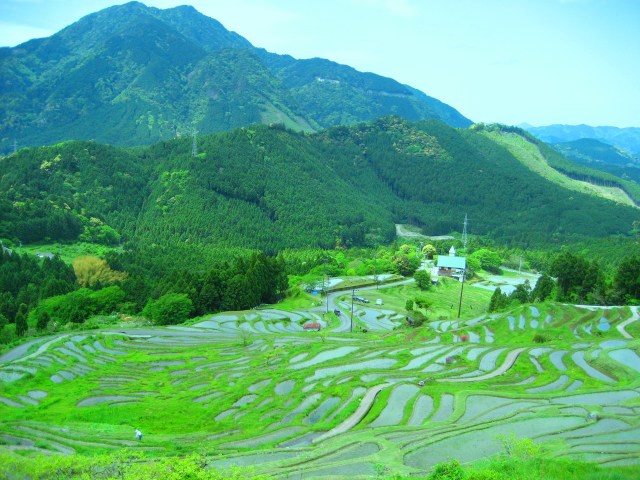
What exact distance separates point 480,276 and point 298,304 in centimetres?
7148

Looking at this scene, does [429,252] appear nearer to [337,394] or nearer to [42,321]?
[42,321]

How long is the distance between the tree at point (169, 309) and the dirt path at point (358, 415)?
5687cm

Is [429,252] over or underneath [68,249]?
over

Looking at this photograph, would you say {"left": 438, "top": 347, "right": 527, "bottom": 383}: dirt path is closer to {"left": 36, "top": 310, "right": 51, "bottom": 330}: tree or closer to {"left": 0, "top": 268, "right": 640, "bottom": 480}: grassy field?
{"left": 0, "top": 268, "right": 640, "bottom": 480}: grassy field

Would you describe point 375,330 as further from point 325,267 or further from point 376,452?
point 376,452

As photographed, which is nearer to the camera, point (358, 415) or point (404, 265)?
point (358, 415)

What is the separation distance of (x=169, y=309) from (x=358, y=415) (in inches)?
2385

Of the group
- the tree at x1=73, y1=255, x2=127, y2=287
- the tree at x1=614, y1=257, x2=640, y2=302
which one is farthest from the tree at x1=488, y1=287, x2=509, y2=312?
the tree at x1=73, y1=255, x2=127, y2=287

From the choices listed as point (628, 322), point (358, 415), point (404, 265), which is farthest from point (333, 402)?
point (404, 265)

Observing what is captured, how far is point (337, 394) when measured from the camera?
44.4m

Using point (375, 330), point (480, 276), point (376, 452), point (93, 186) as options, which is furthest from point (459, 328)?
point (93, 186)

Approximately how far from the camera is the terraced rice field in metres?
31.5

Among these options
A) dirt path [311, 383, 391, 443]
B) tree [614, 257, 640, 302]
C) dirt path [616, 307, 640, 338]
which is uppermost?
tree [614, 257, 640, 302]

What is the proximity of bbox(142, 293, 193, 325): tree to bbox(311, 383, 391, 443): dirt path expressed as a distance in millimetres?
56867
